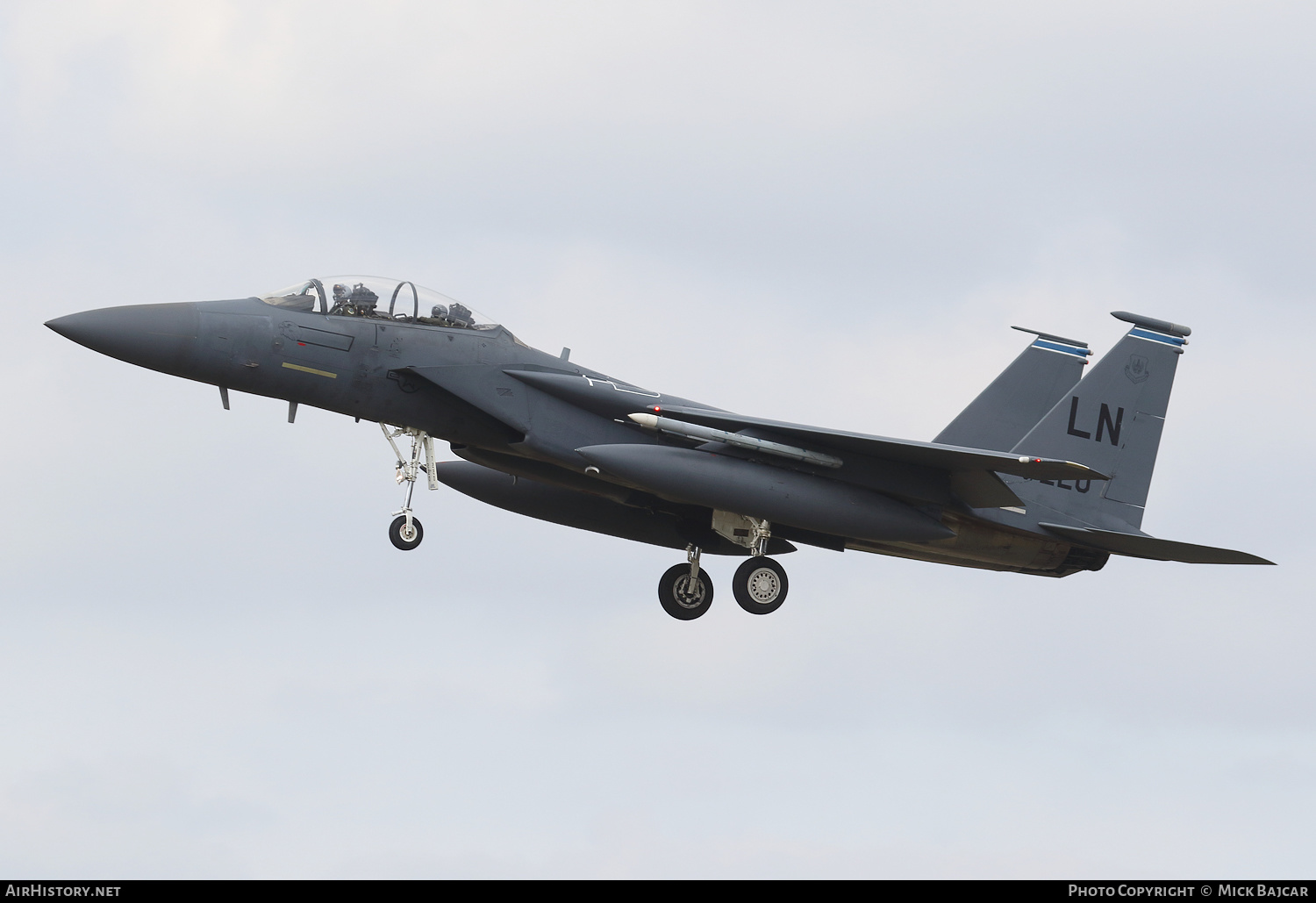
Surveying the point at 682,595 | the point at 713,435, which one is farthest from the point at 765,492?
the point at 682,595

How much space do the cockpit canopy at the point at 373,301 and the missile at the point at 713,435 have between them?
254 cm

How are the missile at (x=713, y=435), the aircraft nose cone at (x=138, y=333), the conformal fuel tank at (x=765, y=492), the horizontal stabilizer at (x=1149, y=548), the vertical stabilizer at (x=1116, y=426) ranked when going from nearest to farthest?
the aircraft nose cone at (x=138, y=333), the conformal fuel tank at (x=765, y=492), the missile at (x=713, y=435), the horizontal stabilizer at (x=1149, y=548), the vertical stabilizer at (x=1116, y=426)

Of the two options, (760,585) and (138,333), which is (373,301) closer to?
(138,333)

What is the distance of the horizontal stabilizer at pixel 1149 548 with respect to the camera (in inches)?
858

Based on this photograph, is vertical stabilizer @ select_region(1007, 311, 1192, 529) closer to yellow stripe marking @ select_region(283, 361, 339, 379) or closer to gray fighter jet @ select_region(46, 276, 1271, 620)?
gray fighter jet @ select_region(46, 276, 1271, 620)

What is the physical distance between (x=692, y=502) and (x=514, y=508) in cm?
431

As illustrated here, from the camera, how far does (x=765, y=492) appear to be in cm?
2069

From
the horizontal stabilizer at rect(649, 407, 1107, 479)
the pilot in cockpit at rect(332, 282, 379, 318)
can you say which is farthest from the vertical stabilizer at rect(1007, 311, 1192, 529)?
the pilot in cockpit at rect(332, 282, 379, 318)

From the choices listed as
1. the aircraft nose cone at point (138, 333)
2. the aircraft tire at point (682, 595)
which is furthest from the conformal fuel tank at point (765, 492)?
the aircraft nose cone at point (138, 333)

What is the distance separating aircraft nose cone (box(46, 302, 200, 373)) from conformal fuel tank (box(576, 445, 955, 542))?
16.2 feet

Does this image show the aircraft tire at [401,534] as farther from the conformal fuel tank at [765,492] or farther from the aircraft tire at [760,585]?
the aircraft tire at [760,585]

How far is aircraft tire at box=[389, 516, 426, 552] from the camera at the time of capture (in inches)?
779

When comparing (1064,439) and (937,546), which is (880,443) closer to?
(937,546)

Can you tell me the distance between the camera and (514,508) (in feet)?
78.7
